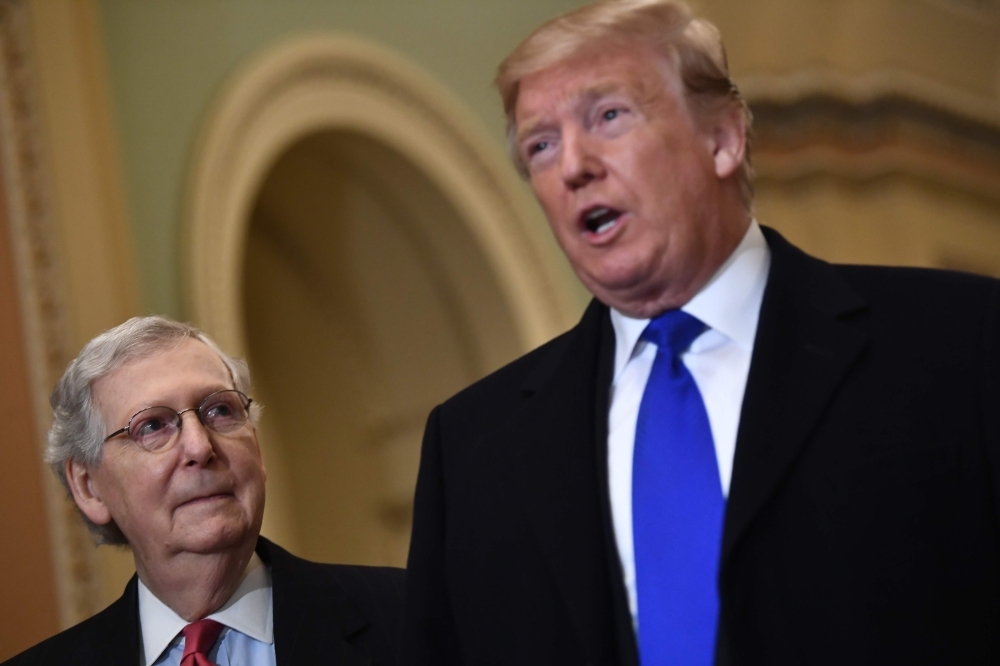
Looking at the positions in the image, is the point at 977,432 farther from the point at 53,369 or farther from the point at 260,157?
the point at 260,157

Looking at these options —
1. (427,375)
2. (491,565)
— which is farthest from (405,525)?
(491,565)

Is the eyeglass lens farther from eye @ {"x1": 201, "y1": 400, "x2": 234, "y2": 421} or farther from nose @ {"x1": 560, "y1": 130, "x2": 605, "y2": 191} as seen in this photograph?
nose @ {"x1": 560, "y1": 130, "x2": 605, "y2": 191}

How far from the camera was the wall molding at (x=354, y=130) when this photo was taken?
3977 millimetres

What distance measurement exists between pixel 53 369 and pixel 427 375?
260cm

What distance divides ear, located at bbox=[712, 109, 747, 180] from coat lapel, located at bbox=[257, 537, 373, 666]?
1001 mm

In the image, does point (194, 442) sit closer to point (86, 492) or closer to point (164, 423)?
point (164, 423)

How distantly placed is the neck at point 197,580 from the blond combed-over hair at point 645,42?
90 cm

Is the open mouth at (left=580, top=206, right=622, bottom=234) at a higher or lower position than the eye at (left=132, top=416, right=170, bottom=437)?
higher

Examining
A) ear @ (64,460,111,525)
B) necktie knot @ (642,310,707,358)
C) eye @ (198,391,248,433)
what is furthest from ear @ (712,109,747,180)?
ear @ (64,460,111,525)

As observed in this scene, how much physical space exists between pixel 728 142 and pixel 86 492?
49.2 inches

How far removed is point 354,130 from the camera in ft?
15.7

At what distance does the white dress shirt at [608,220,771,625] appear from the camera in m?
1.52

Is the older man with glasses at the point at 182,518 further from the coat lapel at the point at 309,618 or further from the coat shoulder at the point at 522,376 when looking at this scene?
the coat shoulder at the point at 522,376

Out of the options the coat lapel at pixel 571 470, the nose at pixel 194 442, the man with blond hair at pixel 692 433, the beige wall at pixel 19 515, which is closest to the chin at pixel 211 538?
the nose at pixel 194 442
